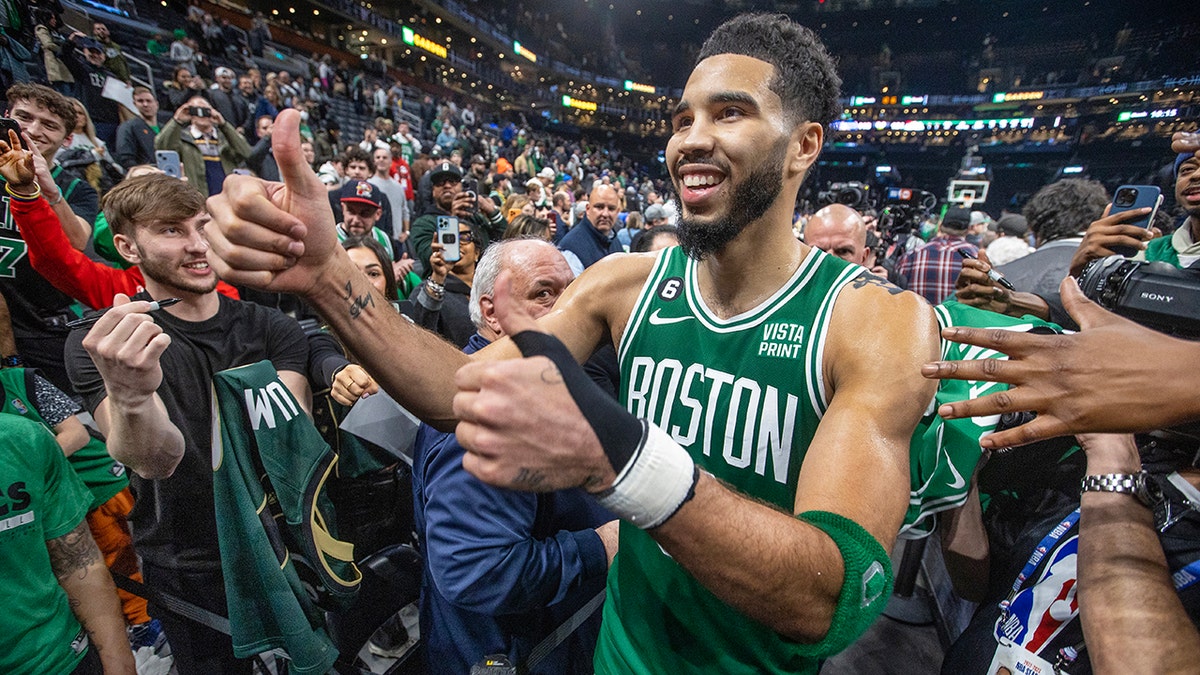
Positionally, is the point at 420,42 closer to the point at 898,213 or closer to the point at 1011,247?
the point at 898,213

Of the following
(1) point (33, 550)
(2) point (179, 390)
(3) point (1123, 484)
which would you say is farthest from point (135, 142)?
(3) point (1123, 484)

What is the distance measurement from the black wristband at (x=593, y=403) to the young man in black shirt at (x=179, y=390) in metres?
1.86

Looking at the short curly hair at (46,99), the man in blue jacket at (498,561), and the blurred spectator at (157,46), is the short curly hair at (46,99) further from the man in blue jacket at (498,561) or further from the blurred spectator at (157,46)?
the blurred spectator at (157,46)

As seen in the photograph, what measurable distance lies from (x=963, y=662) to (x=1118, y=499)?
34.2 inches

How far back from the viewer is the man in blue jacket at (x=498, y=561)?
67.7 inches

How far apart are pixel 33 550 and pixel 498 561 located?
1596 mm

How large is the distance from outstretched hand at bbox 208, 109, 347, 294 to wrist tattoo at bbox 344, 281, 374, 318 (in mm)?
73

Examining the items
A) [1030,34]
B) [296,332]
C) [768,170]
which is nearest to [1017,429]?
[768,170]

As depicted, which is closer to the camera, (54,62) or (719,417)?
(719,417)

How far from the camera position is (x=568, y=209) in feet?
36.1

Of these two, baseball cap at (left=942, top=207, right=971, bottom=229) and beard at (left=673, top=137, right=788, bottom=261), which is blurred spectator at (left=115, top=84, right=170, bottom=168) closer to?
beard at (left=673, top=137, right=788, bottom=261)

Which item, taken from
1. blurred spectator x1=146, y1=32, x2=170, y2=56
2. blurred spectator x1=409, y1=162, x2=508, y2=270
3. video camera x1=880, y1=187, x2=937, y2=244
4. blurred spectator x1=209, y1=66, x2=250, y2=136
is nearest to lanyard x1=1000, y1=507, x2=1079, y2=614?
blurred spectator x1=409, y1=162, x2=508, y2=270

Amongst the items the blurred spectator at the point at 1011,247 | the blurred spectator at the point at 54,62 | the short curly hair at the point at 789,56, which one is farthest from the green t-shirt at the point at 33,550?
the blurred spectator at the point at 1011,247

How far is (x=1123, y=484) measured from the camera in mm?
→ 1545
